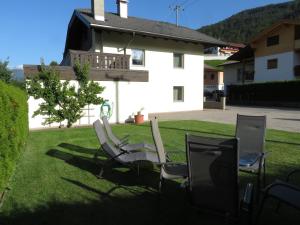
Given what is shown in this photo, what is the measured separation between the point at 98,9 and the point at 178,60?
7388 millimetres

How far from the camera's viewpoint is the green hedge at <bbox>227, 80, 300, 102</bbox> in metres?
26.2

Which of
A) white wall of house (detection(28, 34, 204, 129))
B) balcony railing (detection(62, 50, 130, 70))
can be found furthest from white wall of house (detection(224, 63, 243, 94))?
balcony railing (detection(62, 50, 130, 70))

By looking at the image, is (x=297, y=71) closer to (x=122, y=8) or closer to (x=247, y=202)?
(x=122, y=8)

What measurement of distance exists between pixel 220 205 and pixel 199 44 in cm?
2163

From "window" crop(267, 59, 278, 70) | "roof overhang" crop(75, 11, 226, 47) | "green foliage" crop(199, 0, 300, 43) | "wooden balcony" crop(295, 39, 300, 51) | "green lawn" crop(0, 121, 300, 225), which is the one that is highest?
"green foliage" crop(199, 0, 300, 43)

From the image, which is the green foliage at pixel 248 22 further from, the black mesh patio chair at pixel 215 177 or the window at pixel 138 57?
the black mesh patio chair at pixel 215 177

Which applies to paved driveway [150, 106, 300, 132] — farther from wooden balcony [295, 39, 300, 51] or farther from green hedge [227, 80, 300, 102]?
wooden balcony [295, 39, 300, 51]

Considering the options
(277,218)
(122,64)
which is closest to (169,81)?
(122,64)

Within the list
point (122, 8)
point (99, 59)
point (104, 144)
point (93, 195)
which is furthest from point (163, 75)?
point (93, 195)

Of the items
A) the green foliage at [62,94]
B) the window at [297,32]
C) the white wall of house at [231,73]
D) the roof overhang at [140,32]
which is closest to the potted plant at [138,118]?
the green foliage at [62,94]

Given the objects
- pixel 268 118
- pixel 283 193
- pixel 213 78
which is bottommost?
pixel 268 118

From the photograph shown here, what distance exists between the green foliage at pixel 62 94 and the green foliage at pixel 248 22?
80402mm

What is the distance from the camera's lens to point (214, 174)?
3.24 m

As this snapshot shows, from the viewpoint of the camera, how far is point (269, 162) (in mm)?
6586
